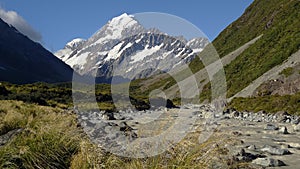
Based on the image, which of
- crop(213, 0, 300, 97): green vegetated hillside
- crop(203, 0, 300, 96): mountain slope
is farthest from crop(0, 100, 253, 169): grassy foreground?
crop(203, 0, 300, 96): mountain slope

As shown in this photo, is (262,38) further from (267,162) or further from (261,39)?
(267,162)

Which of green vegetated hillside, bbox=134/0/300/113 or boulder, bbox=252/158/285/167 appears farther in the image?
green vegetated hillside, bbox=134/0/300/113

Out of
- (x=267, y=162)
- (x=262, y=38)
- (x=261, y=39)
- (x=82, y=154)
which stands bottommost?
(x=267, y=162)

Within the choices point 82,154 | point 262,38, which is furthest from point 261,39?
point 82,154

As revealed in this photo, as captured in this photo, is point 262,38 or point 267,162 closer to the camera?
point 267,162

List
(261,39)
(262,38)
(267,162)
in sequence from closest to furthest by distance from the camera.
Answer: (267,162), (262,38), (261,39)

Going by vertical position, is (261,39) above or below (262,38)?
below

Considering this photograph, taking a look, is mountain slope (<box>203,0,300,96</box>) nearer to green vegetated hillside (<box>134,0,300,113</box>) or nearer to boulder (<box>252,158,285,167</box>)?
green vegetated hillside (<box>134,0,300,113</box>)

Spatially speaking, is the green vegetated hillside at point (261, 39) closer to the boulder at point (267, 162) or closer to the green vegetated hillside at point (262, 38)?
the green vegetated hillside at point (262, 38)

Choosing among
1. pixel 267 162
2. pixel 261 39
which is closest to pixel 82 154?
pixel 267 162

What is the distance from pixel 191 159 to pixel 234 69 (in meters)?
81.1

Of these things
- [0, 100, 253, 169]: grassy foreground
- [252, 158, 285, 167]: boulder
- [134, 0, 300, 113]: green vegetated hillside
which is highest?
[134, 0, 300, 113]: green vegetated hillside

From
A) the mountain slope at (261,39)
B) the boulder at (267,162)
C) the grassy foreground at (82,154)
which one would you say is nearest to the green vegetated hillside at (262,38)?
the mountain slope at (261,39)

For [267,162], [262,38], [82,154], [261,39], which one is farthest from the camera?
[261,39]
